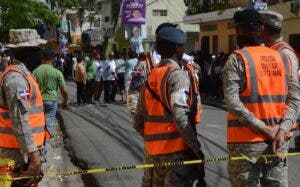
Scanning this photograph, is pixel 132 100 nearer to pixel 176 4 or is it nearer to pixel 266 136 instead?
pixel 266 136

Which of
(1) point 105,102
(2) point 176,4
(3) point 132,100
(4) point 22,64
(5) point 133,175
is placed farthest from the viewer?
(2) point 176,4

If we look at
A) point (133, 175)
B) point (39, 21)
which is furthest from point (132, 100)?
point (39, 21)

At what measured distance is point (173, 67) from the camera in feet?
13.8

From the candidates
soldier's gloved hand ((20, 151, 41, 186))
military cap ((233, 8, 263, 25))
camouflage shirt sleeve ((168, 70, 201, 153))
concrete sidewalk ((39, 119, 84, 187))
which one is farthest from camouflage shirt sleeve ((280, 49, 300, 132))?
concrete sidewalk ((39, 119, 84, 187))

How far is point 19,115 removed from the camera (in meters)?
4.25

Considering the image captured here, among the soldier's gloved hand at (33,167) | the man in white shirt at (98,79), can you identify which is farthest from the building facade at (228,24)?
the soldier's gloved hand at (33,167)

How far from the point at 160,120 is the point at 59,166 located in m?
4.97

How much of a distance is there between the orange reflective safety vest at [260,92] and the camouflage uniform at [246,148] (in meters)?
0.04

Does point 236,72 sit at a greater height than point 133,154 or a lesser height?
greater

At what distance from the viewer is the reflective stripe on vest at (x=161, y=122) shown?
4.20 m

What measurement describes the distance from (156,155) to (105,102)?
15.6m

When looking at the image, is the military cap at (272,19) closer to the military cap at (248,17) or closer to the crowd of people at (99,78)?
the military cap at (248,17)

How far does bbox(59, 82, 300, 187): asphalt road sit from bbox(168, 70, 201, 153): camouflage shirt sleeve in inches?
117

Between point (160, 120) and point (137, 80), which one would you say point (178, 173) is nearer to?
point (160, 120)
